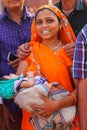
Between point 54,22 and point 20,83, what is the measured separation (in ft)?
1.80

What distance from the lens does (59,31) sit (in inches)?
104

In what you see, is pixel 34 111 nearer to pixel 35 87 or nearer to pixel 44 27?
pixel 35 87

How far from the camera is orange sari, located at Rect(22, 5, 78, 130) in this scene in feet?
8.16

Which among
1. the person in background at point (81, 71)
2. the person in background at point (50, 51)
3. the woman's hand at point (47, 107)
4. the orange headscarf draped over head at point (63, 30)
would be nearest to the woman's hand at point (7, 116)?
the person in background at point (50, 51)

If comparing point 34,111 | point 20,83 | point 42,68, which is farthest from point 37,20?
point 34,111

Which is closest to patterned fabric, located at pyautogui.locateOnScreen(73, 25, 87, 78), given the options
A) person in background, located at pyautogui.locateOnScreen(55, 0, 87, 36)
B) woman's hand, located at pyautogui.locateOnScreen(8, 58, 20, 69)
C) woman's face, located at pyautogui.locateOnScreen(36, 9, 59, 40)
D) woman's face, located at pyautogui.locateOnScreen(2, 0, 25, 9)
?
woman's face, located at pyautogui.locateOnScreen(36, 9, 59, 40)

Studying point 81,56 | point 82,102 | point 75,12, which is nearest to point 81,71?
point 81,56

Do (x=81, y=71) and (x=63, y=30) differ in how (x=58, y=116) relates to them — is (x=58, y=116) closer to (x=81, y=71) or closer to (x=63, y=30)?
(x=81, y=71)

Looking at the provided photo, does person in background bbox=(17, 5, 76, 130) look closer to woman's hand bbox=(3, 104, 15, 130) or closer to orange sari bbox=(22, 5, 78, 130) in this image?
orange sari bbox=(22, 5, 78, 130)

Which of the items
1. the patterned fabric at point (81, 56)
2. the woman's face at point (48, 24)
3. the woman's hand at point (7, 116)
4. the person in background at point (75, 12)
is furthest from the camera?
the woman's hand at point (7, 116)

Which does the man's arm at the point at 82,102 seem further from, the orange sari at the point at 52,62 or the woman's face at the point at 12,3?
the woman's face at the point at 12,3

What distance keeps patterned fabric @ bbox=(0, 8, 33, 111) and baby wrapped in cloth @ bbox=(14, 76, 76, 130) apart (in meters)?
0.72

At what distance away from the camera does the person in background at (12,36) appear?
307 cm

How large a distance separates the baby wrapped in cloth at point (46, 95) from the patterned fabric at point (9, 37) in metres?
0.72
